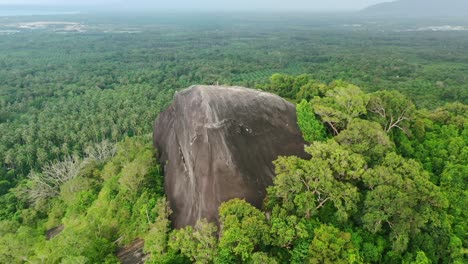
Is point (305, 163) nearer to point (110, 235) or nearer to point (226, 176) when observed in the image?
point (226, 176)

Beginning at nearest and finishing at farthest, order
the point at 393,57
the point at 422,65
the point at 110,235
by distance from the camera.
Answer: the point at 110,235
the point at 422,65
the point at 393,57

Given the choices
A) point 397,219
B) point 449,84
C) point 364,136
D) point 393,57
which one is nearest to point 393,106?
point 364,136

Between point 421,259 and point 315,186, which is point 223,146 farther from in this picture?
point 421,259

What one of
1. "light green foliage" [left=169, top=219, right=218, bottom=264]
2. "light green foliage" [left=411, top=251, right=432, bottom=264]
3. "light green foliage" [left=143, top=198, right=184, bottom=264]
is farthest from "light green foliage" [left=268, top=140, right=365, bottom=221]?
"light green foliage" [left=143, top=198, right=184, bottom=264]

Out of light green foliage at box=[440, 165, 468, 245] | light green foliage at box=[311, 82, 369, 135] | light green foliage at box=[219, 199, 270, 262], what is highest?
light green foliage at box=[311, 82, 369, 135]

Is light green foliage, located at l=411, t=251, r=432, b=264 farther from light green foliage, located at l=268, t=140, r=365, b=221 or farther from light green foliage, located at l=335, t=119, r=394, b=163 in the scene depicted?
light green foliage, located at l=335, t=119, r=394, b=163

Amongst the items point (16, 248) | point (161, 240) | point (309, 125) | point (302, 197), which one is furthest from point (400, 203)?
point (16, 248)
